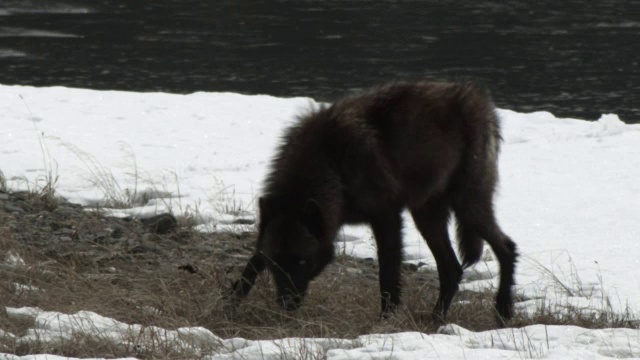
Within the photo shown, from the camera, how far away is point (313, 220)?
6543 mm

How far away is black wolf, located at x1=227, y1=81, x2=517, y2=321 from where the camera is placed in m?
6.56

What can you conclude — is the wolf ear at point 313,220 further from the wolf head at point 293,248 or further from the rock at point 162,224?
the rock at point 162,224

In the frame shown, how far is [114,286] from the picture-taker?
6.94m

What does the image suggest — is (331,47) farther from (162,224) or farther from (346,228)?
(162,224)

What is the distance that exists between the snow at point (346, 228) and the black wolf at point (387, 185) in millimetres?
574

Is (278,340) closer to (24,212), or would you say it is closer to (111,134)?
(24,212)

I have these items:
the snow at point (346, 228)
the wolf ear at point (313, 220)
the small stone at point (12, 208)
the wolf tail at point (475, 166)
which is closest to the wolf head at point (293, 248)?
the wolf ear at point (313, 220)

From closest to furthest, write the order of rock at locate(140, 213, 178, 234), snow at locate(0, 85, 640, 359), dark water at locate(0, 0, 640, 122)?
snow at locate(0, 85, 640, 359), rock at locate(140, 213, 178, 234), dark water at locate(0, 0, 640, 122)

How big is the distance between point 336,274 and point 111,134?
6.22 metres

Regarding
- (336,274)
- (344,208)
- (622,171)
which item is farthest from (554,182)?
(344,208)

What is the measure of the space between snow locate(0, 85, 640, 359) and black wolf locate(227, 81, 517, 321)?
1.88ft

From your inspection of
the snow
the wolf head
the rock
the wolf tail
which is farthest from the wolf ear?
the rock

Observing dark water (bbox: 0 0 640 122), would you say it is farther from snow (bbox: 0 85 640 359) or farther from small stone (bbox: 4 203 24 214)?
small stone (bbox: 4 203 24 214)

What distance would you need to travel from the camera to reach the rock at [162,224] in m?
8.87
